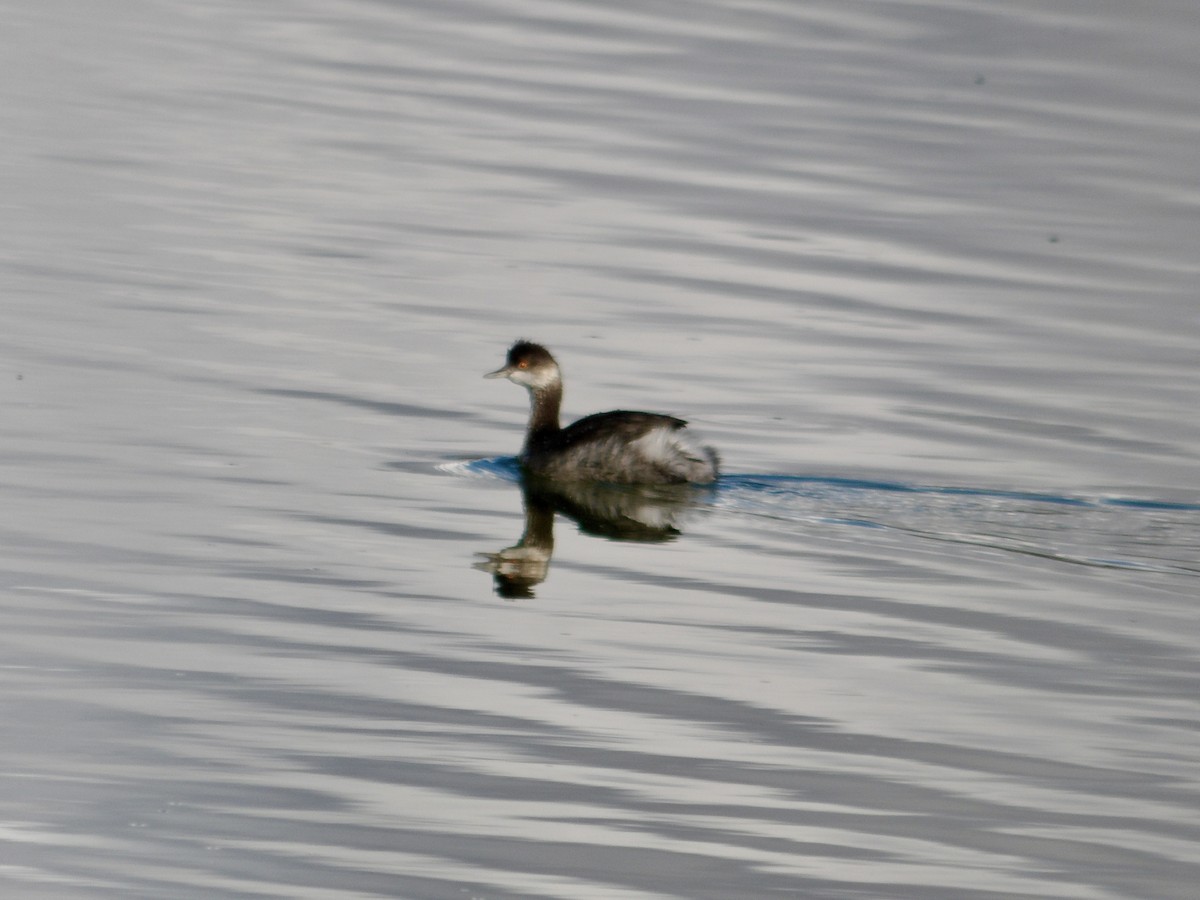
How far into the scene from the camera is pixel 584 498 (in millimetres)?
12195

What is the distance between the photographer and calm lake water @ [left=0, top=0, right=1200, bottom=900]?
7.20m

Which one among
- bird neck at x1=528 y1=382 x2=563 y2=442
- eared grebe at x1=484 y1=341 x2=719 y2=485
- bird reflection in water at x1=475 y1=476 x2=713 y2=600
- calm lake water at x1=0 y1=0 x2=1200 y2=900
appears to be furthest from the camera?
bird neck at x1=528 y1=382 x2=563 y2=442

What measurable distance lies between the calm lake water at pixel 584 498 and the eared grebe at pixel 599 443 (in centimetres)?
19

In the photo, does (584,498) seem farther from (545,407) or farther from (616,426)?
(545,407)

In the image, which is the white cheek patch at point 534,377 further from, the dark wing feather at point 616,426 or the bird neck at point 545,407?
the dark wing feather at point 616,426

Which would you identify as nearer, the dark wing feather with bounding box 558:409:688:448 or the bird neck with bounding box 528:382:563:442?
the dark wing feather with bounding box 558:409:688:448

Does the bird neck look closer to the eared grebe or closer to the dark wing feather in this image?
the eared grebe

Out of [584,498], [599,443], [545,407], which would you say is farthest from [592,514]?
[545,407]

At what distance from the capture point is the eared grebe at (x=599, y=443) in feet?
38.9

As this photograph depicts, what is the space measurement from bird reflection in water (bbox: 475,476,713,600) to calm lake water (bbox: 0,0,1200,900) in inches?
1.6

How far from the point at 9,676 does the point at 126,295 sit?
7.07 metres

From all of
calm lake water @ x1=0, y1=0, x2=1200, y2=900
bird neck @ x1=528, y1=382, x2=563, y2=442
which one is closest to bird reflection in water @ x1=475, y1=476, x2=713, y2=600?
calm lake water @ x1=0, y1=0, x2=1200, y2=900

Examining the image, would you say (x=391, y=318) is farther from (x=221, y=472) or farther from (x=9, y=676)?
(x=9, y=676)

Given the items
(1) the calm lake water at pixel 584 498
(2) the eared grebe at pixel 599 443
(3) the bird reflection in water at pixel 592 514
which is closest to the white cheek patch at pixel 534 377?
(2) the eared grebe at pixel 599 443
